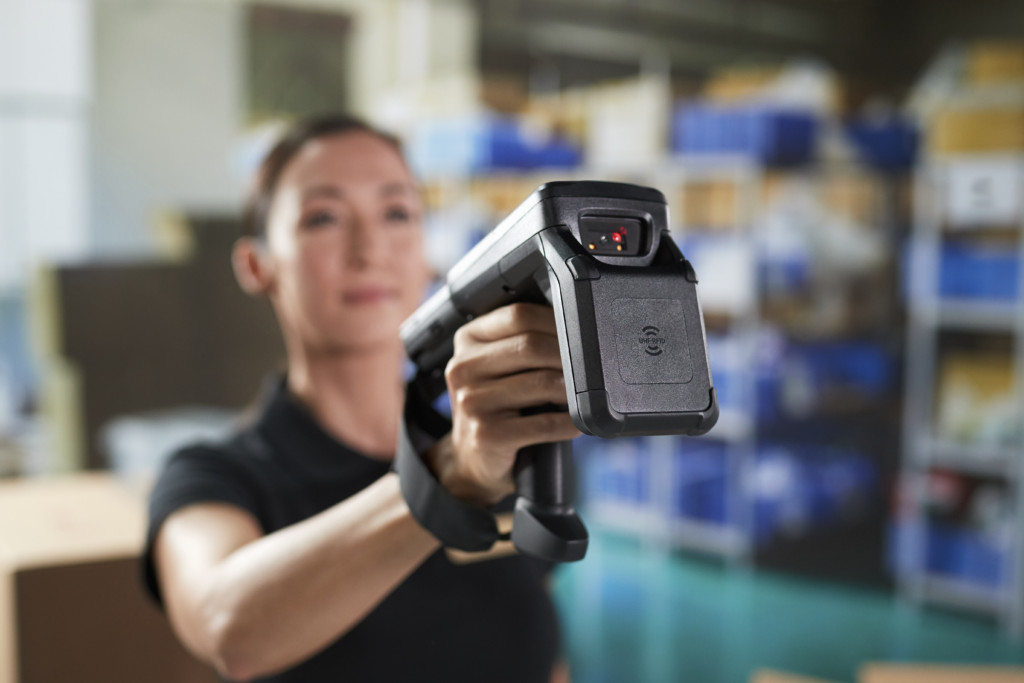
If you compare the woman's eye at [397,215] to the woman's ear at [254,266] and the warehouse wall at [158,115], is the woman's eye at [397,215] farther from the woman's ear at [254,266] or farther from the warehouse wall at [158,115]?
the warehouse wall at [158,115]

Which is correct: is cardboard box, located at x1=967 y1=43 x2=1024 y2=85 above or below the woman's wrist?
above

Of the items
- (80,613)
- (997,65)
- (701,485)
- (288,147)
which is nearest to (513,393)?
(288,147)

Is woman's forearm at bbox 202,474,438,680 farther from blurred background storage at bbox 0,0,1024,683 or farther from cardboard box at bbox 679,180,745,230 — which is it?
cardboard box at bbox 679,180,745,230

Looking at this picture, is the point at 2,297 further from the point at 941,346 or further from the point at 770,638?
the point at 941,346

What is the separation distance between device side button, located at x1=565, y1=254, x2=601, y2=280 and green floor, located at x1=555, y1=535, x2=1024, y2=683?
106 inches

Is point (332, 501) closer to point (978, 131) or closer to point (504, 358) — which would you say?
point (504, 358)

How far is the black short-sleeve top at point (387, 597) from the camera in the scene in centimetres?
102

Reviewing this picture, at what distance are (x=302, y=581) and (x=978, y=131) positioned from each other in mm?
3721

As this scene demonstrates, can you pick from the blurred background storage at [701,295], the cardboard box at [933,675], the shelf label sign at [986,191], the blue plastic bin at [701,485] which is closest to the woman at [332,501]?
the cardboard box at [933,675]

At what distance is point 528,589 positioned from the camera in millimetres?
1114

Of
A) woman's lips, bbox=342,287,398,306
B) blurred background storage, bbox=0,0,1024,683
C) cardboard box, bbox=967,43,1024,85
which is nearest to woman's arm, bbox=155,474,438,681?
woman's lips, bbox=342,287,398,306

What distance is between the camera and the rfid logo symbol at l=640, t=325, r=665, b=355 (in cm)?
58

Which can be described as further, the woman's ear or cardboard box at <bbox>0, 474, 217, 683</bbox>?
cardboard box at <bbox>0, 474, 217, 683</bbox>

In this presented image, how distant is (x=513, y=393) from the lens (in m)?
0.66
